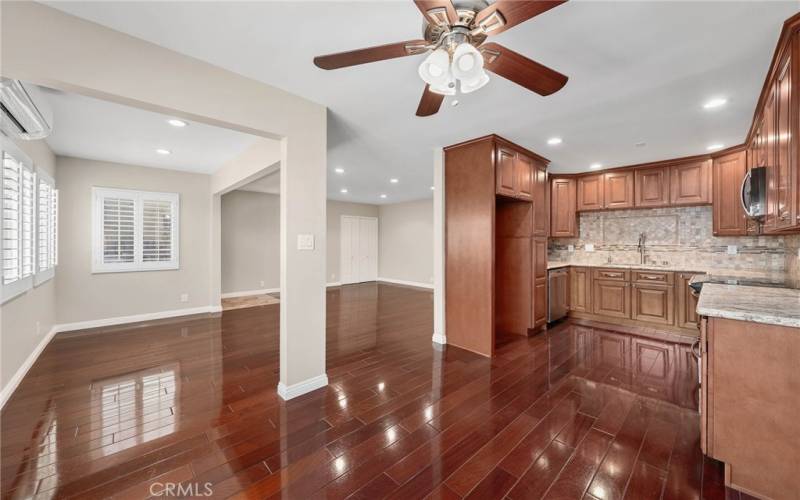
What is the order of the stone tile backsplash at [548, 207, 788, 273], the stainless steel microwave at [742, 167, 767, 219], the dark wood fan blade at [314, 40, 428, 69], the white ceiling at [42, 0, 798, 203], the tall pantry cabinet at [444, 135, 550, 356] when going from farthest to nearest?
the stone tile backsplash at [548, 207, 788, 273], the tall pantry cabinet at [444, 135, 550, 356], the stainless steel microwave at [742, 167, 767, 219], the white ceiling at [42, 0, 798, 203], the dark wood fan blade at [314, 40, 428, 69]

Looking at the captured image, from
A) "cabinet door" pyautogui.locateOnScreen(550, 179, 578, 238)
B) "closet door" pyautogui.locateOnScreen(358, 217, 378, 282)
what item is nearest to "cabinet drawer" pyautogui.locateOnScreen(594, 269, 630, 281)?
"cabinet door" pyautogui.locateOnScreen(550, 179, 578, 238)

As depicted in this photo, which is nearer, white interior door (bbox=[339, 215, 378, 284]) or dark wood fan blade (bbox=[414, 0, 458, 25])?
dark wood fan blade (bbox=[414, 0, 458, 25])

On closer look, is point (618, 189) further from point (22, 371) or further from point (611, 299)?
point (22, 371)

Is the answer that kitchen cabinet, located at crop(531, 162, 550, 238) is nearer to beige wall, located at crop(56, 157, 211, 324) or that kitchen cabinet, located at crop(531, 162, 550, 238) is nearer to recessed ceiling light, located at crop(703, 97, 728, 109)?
recessed ceiling light, located at crop(703, 97, 728, 109)

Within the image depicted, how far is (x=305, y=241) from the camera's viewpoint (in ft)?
8.50

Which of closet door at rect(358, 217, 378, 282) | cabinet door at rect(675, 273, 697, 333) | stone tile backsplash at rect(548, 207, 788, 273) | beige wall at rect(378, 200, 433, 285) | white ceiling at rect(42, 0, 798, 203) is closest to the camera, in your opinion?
white ceiling at rect(42, 0, 798, 203)

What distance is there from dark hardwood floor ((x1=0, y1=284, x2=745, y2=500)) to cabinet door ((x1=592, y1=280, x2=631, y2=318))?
2.95 feet

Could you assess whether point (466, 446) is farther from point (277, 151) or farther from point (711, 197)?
point (711, 197)

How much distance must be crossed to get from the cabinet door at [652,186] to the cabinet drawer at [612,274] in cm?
102

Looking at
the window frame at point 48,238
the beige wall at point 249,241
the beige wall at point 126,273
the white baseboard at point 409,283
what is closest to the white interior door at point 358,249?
the white baseboard at point 409,283

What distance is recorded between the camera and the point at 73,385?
2703mm

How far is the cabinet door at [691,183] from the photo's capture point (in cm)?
402

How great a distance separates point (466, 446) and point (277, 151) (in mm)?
3121

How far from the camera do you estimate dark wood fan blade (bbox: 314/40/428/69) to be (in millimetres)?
1408
